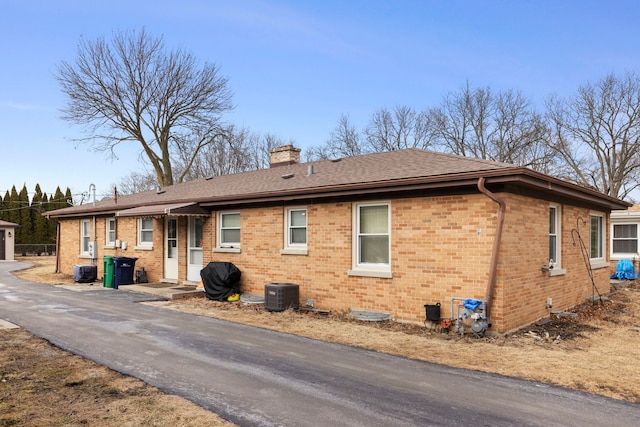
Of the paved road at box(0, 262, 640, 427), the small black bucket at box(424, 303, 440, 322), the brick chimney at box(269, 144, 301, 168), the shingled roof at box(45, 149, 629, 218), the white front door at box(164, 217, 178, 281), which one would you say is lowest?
the paved road at box(0, 262, 640, 427)

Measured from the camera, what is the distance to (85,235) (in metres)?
20.7

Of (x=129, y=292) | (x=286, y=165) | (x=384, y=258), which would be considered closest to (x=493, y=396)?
(x=384, y=258)

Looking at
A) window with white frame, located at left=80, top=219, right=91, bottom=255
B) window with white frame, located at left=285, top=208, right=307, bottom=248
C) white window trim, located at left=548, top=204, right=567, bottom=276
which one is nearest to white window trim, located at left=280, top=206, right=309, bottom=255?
window with white frame, located at left=285, top=208, right=307, bottom=248

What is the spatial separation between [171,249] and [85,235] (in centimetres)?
661

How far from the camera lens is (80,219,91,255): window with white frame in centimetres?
2053

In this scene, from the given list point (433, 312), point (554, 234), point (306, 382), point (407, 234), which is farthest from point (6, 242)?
point (554, 234)

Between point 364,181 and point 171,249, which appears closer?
point 364,181

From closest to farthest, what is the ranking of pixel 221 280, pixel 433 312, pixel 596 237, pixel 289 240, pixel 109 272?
1. pixel 433 312
2. pixel 289 240
3. pixel 221 280
4. pixel 596 237
5. pixel 109 272

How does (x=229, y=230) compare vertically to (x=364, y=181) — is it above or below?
below

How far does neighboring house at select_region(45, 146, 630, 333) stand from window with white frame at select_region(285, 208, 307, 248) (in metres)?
0.03

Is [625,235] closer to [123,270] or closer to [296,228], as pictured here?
[296,228]

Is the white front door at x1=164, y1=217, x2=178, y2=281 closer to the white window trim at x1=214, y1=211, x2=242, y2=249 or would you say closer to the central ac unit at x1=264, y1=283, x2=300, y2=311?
the white window trim at x1=214, y1=211, x2=242, y2=249

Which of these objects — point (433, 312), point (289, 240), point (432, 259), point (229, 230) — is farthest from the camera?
point (229, 230)

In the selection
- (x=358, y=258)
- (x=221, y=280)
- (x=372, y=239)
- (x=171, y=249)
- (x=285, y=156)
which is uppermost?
(x=285, y=156)
